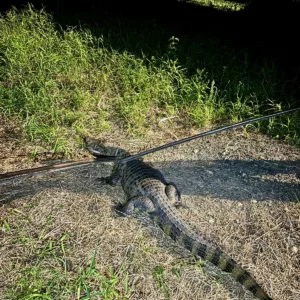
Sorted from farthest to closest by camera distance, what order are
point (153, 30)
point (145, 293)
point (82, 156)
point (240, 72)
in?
point (153, 30), point (240, 72), point (82, 156), point (145, 293)

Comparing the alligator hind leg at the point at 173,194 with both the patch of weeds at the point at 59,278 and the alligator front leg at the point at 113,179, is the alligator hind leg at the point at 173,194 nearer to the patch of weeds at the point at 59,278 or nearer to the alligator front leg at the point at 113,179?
the alligator front leg at the point at 113,179

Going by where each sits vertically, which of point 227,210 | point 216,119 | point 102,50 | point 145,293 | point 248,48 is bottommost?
point 145,293

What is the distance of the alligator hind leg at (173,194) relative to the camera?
3.14 metres

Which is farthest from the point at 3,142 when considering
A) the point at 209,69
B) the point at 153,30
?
the point at 153,30

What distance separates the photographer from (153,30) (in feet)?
24.0

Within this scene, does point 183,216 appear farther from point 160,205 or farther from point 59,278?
point 59,278

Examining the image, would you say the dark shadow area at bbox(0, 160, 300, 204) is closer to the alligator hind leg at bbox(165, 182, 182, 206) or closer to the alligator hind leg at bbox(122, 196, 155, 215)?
the alligator hind leg at bbox(165, 182, 182, 206)

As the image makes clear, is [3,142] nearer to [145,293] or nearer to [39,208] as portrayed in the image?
[39,208]

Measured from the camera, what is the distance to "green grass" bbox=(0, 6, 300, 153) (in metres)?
4.16

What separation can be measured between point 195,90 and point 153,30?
3.28 meters

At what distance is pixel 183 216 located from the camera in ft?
9.99

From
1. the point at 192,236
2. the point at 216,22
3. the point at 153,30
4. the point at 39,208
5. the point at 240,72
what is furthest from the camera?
the point at 216,22

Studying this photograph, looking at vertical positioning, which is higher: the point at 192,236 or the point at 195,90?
the point at 195,90

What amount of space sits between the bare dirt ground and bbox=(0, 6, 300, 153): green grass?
43 centimetres
